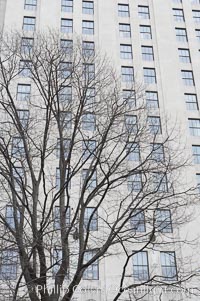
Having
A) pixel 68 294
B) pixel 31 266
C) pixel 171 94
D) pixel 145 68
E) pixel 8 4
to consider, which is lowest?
pixel 68 294

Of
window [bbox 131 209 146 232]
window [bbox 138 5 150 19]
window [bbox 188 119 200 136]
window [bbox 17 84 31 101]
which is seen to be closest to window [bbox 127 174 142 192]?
window [bbox 131 209 146 232]

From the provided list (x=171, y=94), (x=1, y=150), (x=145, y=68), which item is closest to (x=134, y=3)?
(x=145, y=68)

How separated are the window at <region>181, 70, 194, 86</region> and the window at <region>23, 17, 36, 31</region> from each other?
14.1 metres

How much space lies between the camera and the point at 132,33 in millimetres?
36562

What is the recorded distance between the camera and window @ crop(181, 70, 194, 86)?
3459 cm

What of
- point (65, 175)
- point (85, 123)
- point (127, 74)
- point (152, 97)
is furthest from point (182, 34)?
point (65, 175)

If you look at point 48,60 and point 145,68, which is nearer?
point 48,60

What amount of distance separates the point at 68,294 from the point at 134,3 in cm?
3499

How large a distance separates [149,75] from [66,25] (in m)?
9.09

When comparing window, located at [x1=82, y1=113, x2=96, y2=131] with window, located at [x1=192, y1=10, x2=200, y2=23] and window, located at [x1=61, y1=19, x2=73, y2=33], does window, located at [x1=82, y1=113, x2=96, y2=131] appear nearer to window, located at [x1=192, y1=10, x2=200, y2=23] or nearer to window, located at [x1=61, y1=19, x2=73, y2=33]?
window, located at [x1=61, y1=19, x2=73, y2=33]

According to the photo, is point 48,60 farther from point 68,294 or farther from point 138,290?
point 138,290

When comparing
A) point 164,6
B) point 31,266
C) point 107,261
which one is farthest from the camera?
point 164,6

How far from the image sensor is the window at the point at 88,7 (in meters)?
37.6

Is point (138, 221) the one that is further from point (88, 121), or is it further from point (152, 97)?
point (152, 97)
